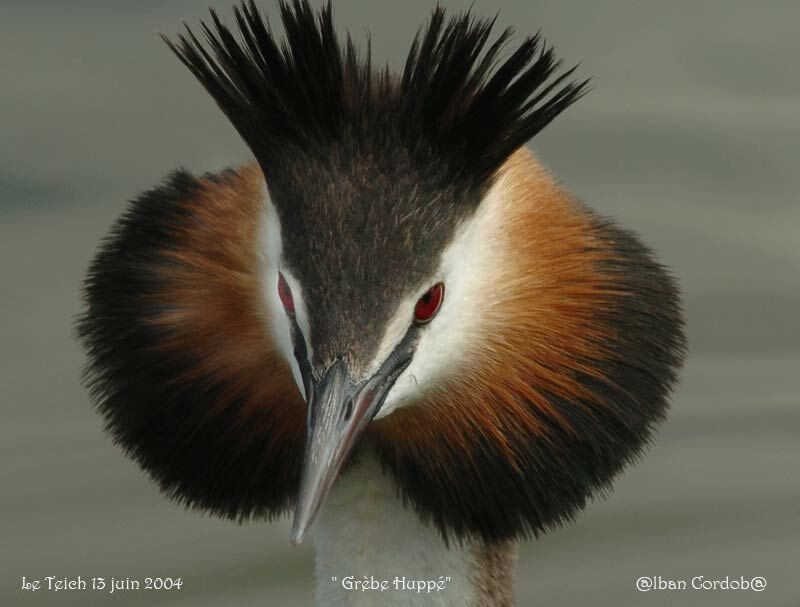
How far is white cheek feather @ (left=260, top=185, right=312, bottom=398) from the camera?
305 centimetres

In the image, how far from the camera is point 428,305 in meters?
3.12

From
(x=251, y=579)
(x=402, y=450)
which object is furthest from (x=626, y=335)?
(x=251, y=579)

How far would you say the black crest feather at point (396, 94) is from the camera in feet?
10.3

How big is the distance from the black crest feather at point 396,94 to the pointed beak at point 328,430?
18.4 inches

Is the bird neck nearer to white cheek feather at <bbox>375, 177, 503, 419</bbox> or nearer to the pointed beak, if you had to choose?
white cheek feather at <bbox>375, 177, 503, 419</bbox>

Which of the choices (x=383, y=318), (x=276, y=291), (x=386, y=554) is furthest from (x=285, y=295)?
(x=386, y=554)

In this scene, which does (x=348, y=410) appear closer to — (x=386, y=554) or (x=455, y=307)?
(x=455, y=307)

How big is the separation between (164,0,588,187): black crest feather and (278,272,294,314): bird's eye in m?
0.24

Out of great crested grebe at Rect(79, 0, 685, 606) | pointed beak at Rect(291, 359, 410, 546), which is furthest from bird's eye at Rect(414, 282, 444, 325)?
pointed beak at Rect(291, 359, 410, 546)

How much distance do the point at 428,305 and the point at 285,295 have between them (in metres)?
0.28

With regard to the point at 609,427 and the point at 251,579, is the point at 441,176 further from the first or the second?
the point at 251,579

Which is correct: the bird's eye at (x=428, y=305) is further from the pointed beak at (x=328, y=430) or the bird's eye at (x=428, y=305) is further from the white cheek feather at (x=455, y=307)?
the pointed beak at (x=328, y=430)

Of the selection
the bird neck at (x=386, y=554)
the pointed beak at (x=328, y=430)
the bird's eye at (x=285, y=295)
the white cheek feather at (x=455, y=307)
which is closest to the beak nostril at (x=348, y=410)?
the pointed beak at (x=328, y=430)

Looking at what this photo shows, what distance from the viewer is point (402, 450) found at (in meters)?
3.48
